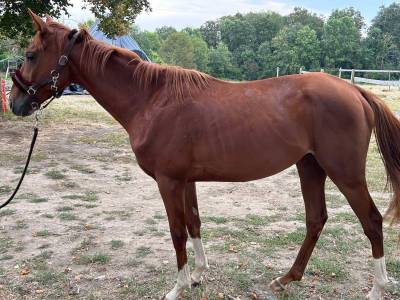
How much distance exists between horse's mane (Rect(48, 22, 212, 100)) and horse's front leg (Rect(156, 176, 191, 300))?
24.5 inches

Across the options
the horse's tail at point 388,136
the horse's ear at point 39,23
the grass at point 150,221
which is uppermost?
the horse's ear at point 39,23

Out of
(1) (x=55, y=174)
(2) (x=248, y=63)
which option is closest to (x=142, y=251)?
(1) (x=55, y=174)

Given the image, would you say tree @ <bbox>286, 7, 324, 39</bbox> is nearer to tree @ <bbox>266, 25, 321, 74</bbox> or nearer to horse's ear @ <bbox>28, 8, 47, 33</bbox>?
tree @ <bbox>266, 25, 321, 74</bbox>

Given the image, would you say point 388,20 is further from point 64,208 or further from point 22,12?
point 64,208

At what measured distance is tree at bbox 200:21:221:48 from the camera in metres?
72.6

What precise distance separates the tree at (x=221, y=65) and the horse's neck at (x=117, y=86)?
51992 mm

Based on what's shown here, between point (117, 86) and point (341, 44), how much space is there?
5306 cm

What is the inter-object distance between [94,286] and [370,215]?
7.20ft

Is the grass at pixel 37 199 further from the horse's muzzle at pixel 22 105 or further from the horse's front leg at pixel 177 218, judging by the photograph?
the horse's front leg at pixel 177 218

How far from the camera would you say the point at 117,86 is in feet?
9.41

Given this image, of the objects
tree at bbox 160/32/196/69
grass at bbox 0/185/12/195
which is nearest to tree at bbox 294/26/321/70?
tree at bbox 160/32/196/69

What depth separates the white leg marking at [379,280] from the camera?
2859 millimetres

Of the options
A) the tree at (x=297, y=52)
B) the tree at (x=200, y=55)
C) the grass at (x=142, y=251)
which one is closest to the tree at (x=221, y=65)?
the tree at (x=200, y=55)

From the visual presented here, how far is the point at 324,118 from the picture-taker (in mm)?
2664
